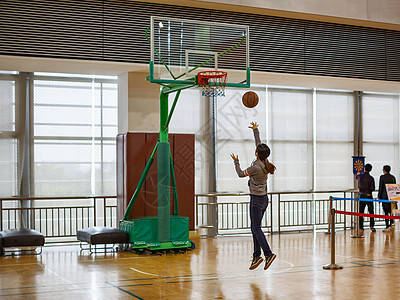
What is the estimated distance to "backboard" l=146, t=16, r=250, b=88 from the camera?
9523 millimetres

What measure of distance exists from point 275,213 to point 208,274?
282 inches

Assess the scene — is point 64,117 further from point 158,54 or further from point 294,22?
point 294,22

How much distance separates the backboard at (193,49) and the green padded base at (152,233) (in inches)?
100

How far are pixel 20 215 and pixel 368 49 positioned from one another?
8.63 m

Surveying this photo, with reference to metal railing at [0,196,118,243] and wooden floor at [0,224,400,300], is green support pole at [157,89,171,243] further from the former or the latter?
metal railing at [0,196,118,243]

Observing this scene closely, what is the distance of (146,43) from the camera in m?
10.7

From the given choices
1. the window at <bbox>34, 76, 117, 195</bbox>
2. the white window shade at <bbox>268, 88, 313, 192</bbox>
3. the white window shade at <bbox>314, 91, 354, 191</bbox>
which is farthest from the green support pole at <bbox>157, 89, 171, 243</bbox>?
the white window shade at <bbox>314, 91, 354, 191</bbox>

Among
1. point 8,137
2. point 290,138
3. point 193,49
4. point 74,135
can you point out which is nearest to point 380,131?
point 290,138

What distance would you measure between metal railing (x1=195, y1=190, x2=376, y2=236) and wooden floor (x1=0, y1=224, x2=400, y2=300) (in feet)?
8.03

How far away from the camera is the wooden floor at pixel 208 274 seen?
21.4 ft

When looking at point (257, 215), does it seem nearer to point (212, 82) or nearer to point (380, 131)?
point (212, 82)

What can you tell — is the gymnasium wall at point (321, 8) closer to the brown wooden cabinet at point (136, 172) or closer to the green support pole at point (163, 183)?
the green support pole at point (163, 183)

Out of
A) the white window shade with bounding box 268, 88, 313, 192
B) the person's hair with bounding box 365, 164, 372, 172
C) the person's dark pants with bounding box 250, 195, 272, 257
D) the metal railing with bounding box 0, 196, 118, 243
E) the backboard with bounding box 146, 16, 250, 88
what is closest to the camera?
the person's dark pants with bounding box 250, 195, 272, 257

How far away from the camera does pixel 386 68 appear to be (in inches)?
520
